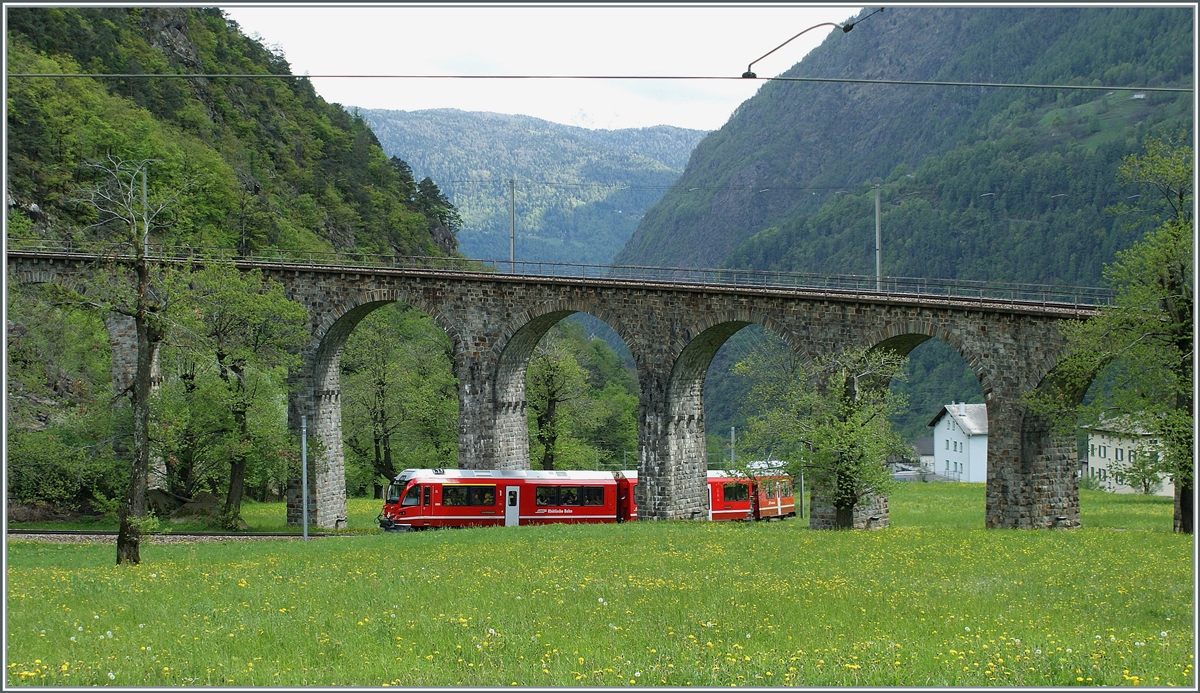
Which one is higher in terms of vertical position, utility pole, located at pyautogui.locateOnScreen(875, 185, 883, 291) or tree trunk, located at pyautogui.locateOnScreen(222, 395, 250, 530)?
utility pole, located at pyautogui.locateOnScreen(875, 185, 883, 291)

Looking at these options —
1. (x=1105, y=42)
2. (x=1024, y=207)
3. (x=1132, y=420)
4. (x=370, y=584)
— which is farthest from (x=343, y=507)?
(x=1105, y=42)

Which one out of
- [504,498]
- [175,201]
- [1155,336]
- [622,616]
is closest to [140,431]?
[175,201]

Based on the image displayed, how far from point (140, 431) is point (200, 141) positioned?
66.5 meters

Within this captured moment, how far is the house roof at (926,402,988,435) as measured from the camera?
325 feet

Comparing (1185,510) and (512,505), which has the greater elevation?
(1185,510)

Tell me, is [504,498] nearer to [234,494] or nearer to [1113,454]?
[234,494]

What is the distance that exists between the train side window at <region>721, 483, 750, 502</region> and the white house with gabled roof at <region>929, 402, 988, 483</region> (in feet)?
178

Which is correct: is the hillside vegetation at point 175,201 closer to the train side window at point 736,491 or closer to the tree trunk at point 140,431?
the tree trunk at point 140,431

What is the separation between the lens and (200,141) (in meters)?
85.0

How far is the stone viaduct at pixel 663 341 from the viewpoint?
115ft

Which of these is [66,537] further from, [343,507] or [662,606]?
[662,606]

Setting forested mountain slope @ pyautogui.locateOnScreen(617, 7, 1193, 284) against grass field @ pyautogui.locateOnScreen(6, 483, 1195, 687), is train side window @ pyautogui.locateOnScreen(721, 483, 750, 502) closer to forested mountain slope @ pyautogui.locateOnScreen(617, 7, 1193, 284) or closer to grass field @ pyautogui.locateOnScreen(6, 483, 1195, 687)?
grass field @ pyautogui.locateOnScreen(6, 483, 1195, 687)

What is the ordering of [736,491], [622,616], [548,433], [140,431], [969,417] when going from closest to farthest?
[622,616], [140,431], [736,491], [548,433], [969,417]

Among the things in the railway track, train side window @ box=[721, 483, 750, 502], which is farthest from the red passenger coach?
train side window @ box=[721, 483, 750, 502]
